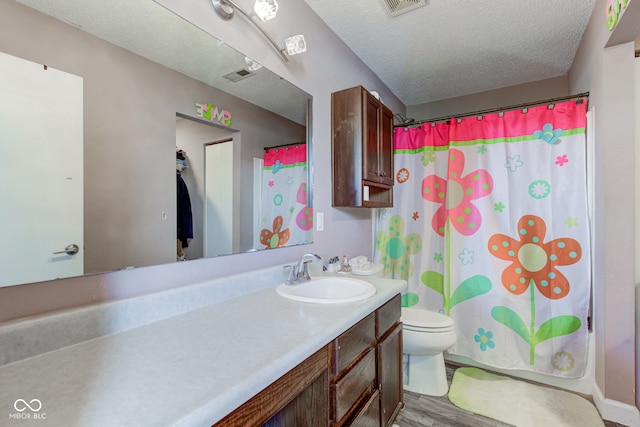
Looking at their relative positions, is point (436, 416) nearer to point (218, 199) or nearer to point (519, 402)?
point (519, 402)

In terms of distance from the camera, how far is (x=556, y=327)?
1.83 metres

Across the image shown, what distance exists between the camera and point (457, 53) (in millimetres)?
2164

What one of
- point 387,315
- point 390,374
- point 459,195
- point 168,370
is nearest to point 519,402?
point 390,374

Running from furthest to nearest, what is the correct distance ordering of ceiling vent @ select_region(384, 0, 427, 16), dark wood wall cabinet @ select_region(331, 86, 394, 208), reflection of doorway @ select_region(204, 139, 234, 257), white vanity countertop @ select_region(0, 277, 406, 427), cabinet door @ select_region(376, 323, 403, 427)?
dark wood wall cabinet @ select_region(331, 86, 394, 208) < ceiling vent @ select_region(384, 0, 427, 16) < cabinet door @ select_region(376, 323, 403, 427) < reflection of doorway @ select_region(204, 139, 234, 257) < white vanity countertop @ select_region(0, 277, 406, 427)

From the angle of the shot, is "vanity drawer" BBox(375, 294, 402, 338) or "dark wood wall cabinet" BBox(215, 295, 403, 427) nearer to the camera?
"dark wood wall cabinet" BBox(215, 295, 403, 427)

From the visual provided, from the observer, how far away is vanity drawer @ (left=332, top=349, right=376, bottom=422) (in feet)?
3.00

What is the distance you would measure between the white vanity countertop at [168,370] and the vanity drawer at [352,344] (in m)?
0.05

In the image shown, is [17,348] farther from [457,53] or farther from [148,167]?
[457,53]

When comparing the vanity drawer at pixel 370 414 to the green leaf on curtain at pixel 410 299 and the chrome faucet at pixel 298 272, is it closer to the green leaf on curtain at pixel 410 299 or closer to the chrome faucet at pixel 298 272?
the chrome faucet at pixel 298 272

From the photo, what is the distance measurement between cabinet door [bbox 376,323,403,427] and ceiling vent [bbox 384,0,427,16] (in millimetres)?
1812

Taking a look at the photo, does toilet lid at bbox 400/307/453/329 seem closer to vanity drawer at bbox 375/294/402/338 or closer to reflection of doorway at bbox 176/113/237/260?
vanity drawer at bbox 375/294/402/338

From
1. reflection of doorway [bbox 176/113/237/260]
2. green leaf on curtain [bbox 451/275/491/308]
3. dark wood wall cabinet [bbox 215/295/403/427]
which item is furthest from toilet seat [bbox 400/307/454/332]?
reflection of doorway [bbox 176/113/237/260]

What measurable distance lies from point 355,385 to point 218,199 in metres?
0.89

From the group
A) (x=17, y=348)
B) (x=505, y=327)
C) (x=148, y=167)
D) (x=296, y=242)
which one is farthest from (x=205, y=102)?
(x=505, y=327)
